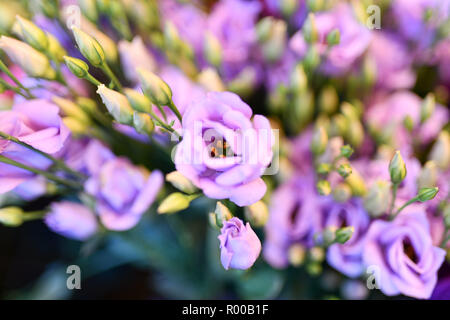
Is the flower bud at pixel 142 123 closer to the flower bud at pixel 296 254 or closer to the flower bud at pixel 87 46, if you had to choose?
the flower bud at pixel 87 46

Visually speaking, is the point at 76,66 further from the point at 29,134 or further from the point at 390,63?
the point at 390,63

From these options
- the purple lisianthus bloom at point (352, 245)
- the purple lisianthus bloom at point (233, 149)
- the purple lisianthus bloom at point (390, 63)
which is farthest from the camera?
the purple lisianthus bloom at point (390, 63)

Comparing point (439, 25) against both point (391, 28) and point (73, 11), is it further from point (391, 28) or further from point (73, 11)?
point (73, 11)

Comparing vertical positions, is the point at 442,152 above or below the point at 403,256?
above

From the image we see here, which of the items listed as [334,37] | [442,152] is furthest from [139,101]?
[442,152]

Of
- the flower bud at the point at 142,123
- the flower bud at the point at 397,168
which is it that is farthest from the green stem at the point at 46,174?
the flower bud at the point at 397,168

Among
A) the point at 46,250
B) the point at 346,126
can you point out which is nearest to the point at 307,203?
the point at 346,126

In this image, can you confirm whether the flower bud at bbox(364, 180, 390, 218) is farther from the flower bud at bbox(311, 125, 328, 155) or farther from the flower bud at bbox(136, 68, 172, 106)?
the flower bud at bbox(136, 68, 172, 106)
